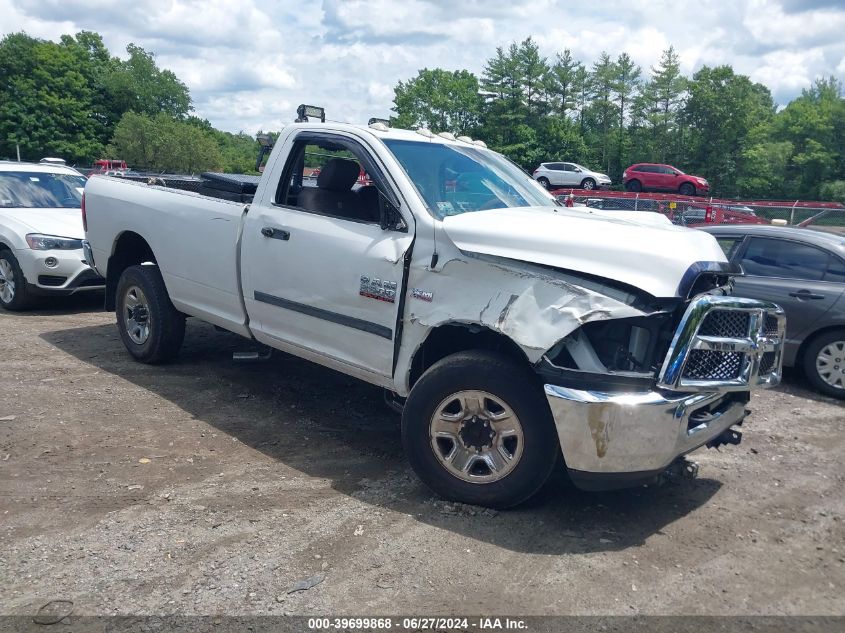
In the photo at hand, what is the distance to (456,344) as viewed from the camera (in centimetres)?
453

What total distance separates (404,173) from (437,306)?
0.96 metres

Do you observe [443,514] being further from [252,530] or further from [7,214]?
[7,214]

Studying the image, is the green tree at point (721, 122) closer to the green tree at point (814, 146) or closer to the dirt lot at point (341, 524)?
the green tree at point (814, 146)

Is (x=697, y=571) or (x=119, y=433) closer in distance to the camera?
(x=697, y=571)

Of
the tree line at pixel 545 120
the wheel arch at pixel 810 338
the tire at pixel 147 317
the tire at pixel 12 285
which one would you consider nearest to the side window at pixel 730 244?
the wheel arch at pixel 810 338

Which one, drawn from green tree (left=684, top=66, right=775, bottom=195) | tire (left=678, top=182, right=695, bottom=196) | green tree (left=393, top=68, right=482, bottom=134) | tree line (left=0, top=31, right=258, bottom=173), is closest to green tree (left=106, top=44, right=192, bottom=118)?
tree line (left=0, top=31, right=258, bottom=173)

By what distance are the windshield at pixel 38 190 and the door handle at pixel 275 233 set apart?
19.8 ft

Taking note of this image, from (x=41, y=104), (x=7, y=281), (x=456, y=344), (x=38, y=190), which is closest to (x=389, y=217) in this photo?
(x=456, y=344)

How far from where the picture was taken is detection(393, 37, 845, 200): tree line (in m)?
60.4

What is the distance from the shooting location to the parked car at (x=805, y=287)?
703 centimetres

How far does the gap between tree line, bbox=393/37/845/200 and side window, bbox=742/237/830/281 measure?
54412 mm

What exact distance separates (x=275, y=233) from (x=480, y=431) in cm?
209

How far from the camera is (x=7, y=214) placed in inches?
368

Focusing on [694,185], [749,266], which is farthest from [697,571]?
[694,185]
